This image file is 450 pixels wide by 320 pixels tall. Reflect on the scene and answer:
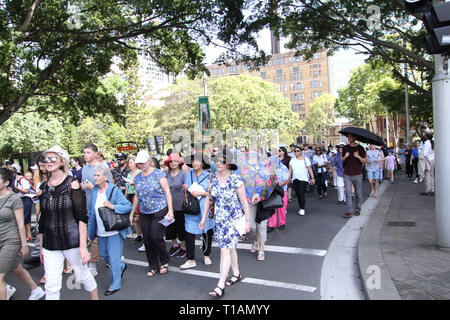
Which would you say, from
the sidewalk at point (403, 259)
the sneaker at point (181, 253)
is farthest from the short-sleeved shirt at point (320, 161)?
the sneaker at point (181, 253)

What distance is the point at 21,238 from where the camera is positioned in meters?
3.87

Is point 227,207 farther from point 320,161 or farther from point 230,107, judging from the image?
point 230,107

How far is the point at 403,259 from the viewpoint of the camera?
4.92 m

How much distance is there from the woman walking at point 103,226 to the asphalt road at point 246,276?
0.27 m

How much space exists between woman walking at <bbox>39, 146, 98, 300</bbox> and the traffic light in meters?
4.81

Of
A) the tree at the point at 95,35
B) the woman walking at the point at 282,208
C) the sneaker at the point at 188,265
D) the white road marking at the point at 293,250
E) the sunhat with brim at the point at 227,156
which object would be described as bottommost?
the white road marking at the point at 293,250

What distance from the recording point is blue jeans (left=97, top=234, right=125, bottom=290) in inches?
181

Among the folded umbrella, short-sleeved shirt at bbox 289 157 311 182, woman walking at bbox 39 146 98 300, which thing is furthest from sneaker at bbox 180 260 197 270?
the folded umbrella

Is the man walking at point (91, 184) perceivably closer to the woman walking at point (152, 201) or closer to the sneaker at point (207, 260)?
the woman walking at point (152, 201)

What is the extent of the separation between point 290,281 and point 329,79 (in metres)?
118

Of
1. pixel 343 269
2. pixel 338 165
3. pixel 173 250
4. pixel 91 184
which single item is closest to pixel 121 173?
pixel 173 250

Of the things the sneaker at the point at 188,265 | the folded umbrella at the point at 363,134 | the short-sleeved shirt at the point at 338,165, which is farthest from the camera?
the short-sleeved shirt at the point at 338,165

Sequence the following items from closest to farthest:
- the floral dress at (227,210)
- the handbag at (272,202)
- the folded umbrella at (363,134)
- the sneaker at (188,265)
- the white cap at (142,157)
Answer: the floral dress at (227,210)
the white cap at (142,157)
the sneaker at (188,265)
the handbag at (272,202)
the folded umbrella at (363,134)

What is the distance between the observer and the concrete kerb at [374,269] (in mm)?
3879
